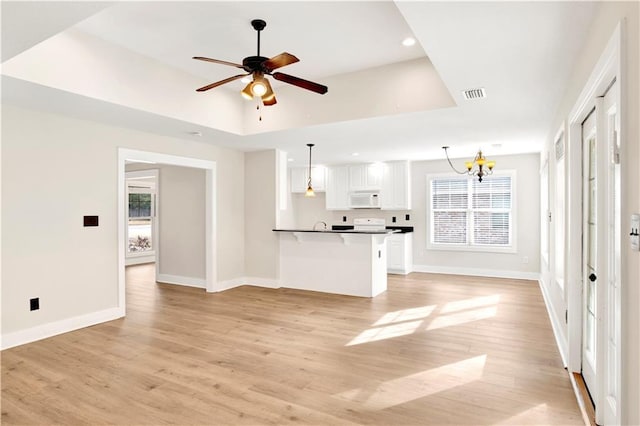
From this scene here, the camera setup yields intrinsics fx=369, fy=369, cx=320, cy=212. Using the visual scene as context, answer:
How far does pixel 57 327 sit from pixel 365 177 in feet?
20.3

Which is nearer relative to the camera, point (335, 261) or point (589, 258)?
point (589, 258)

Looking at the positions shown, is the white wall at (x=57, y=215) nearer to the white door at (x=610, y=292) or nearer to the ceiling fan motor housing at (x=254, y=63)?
the ceiling fan motor housing at (x=254, y=63)

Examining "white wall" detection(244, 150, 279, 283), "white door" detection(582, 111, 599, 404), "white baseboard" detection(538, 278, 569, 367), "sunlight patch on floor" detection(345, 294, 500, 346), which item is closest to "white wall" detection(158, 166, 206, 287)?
"white wall" detection(244, 150, 279, 283)

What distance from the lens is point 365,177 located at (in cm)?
839

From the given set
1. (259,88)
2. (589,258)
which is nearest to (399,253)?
(589,258)

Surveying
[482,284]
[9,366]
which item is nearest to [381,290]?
[482,284]

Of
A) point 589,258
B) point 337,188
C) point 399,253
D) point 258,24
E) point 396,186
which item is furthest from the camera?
point 337,188

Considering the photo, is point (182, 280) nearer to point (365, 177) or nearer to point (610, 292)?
point (365, 177)

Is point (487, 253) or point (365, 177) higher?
point (365, 177)

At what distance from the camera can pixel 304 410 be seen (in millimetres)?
2482

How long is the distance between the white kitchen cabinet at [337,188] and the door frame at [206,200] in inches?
131

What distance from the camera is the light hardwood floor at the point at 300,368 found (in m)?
2.46

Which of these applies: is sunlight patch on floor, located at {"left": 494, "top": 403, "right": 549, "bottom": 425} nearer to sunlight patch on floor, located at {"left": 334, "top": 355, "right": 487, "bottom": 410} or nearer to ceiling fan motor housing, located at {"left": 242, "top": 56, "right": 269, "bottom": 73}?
sunlight patch on floor, located at {"left": 334, "top": 355, "right": 487, "bottom": 410}

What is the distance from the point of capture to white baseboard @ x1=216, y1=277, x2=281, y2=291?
6.33 m
